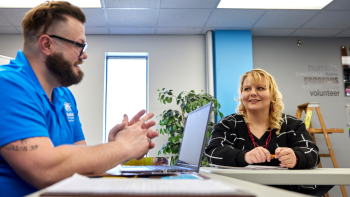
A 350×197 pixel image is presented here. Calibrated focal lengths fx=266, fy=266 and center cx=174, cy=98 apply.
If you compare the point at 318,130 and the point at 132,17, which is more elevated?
the point at 132,17

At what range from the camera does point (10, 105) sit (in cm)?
86

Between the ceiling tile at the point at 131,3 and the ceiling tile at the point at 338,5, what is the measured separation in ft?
7.72

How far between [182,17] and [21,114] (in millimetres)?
3370

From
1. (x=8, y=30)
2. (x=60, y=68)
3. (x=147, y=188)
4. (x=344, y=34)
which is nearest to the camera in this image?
(x=147, y=188)

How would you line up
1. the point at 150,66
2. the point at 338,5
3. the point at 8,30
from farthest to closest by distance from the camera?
the point at 150,66 → the point at 8,30 → the point at 338,5

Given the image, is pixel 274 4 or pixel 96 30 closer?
pixel 274 4

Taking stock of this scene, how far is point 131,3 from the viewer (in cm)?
351

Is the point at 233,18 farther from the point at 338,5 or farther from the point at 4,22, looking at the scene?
the point at 4,22

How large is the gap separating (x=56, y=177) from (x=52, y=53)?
630 mm

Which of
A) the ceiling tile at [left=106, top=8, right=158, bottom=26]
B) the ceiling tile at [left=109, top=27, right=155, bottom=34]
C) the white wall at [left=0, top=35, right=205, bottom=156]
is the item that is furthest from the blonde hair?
the ceiling tile at [left=109, top=27, right=155, bottom=34]

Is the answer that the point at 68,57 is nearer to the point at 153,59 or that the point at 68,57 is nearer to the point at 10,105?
the point at 10,105

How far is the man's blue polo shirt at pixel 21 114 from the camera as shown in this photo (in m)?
0.82

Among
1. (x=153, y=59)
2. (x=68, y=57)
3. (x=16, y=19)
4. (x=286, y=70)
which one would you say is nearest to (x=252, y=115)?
(x=68, y=57)

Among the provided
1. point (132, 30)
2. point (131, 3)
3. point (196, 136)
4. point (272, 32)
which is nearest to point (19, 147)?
point (196, 136)
